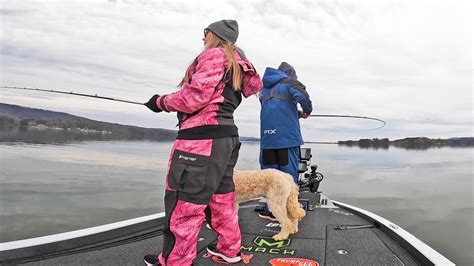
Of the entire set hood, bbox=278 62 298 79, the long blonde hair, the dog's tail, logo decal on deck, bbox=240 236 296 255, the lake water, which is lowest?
the lake water

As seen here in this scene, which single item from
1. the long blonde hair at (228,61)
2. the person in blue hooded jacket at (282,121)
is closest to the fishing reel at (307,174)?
the person in blue hooded jacket at (282,121)

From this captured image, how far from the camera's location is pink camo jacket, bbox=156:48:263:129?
9.23ft

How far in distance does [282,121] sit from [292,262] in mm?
2255

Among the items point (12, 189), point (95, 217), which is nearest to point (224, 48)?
point (95, 217)

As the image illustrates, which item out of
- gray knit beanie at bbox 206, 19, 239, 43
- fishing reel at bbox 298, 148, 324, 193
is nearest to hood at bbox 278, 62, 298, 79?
fishing reel at bbox 298, 148, 324, 193

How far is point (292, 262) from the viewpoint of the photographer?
11.3ft

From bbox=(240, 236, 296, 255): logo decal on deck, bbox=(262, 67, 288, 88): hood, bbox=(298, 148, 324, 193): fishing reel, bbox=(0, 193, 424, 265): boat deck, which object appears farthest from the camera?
bbox=(298, 148, 324, 193): fishing reel

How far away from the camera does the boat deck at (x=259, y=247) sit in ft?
11.0

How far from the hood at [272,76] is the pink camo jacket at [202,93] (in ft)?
7.92

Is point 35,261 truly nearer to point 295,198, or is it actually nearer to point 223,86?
point 223,86

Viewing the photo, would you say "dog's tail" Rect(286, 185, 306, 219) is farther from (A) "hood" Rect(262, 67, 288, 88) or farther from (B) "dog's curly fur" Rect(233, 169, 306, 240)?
(A) "hood" Rect(262, 67, 288, 88)

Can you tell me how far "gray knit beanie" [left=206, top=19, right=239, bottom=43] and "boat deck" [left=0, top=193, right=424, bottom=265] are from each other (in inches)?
83.8

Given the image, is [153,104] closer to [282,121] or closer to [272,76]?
[282,121]

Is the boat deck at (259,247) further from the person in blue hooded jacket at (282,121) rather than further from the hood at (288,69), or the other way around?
the hood at (288,69)
